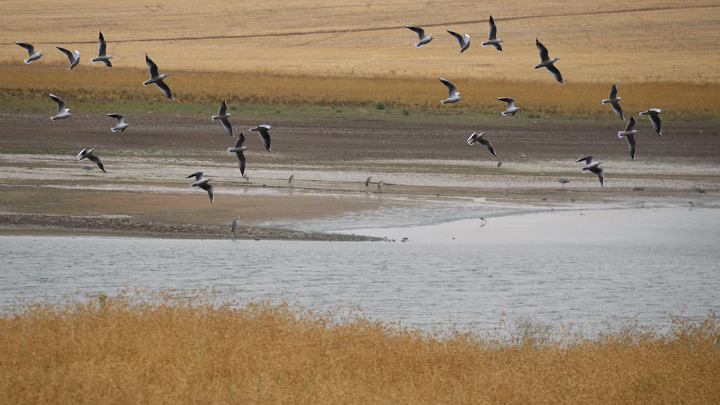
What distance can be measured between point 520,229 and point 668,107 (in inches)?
1245

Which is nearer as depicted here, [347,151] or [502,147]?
[347,151]

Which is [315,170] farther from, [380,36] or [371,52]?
[380,36]

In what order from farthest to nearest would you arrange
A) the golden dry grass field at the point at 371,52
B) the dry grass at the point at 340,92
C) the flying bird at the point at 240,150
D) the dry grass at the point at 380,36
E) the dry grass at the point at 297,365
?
the dry grass at the point at 380,36
the golden dry grass field at the point at 371,52
the dry grass at the point at 340,92
the flying bird at the point at 240,150
the dry grass at the point at 297,365

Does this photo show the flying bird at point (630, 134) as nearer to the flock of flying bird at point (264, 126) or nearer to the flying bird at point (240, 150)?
the flock of flying bird at point (264, 126)

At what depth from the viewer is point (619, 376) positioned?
11.2m

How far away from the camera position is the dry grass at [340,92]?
4972 centimetres

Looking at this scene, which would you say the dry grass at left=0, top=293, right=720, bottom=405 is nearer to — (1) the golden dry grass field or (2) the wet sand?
(2) the wet sand

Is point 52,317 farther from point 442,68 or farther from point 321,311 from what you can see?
point 442,68

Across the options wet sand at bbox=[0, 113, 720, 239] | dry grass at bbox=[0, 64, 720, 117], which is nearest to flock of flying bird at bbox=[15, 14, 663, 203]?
wet sand at bbox=[0, 113, 720, 239]

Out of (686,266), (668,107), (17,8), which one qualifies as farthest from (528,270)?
(17,8)

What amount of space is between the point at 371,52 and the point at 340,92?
104 ft

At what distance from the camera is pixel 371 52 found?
86688 mm

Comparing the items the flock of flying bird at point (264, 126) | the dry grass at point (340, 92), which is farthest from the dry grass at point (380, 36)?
the flock of flying bird at point (264, 126)

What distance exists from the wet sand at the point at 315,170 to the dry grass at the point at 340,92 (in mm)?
6346
